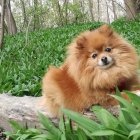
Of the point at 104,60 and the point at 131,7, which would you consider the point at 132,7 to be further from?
the point at 104,60

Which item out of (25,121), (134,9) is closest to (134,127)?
(25,121)

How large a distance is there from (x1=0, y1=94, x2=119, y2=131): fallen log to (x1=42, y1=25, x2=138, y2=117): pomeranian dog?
69 centimetres

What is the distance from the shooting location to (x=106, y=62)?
13.6 ft

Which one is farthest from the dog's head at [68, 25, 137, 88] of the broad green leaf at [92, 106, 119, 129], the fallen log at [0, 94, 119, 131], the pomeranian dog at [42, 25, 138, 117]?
the fallen log at [0, 94, 119, 131]

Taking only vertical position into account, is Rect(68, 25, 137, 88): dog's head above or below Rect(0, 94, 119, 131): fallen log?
above

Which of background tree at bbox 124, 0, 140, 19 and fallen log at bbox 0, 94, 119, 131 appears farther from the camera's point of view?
background tree at bbox 124, 0, 140, 19

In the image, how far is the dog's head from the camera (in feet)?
13.6

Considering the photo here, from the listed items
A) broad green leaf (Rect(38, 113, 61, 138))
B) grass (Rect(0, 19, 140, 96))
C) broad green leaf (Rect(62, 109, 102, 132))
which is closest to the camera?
broad green leaf (Rect(62, 109, 102, 132))

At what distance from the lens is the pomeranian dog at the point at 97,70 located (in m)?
4.17

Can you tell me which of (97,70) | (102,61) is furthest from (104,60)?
(97,70)

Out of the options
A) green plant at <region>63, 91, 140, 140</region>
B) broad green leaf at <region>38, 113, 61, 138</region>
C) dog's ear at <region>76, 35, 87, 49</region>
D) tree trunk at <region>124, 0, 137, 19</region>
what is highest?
tree trunk at <region>124, 0, 137, 19</region>

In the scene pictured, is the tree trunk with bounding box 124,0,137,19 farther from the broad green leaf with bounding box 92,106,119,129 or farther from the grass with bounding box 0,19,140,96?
the broad green leaf with bounding box 92,106,119,129

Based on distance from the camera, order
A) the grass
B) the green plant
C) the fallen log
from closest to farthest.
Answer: the green plant, the fallen log, the grass

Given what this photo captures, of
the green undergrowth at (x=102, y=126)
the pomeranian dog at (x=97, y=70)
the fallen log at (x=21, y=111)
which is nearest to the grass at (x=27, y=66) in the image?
the fallen log at (x=21, y=111)
